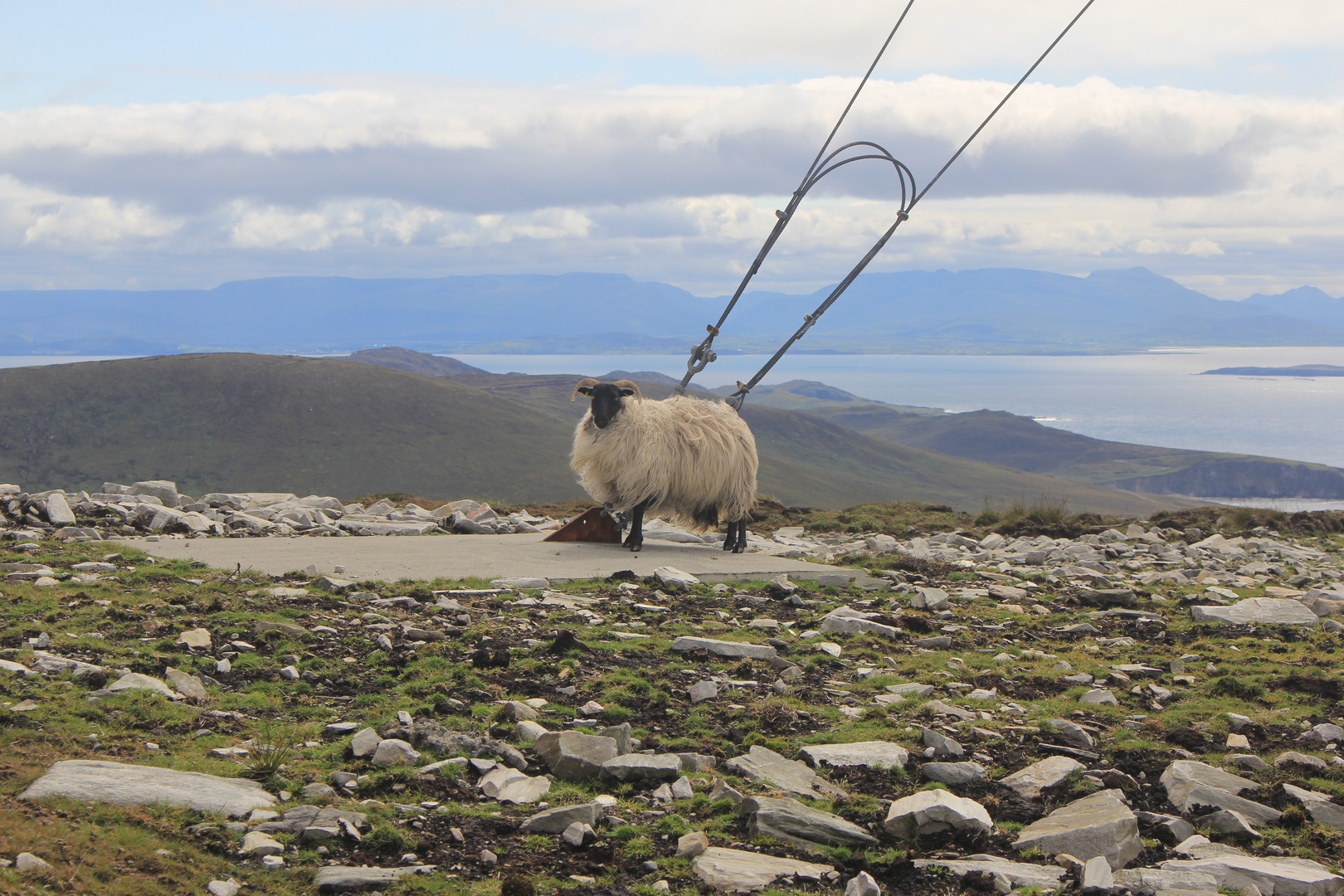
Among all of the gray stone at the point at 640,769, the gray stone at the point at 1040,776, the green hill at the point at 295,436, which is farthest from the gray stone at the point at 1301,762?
the green hill at the point at 295,436

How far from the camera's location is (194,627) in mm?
7004

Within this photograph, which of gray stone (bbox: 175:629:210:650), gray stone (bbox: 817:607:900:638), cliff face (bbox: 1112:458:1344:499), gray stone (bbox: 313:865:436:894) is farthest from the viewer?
→ cliff face (bbox: 1112:458:1344:499)

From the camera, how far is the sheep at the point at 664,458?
1241 centimetres

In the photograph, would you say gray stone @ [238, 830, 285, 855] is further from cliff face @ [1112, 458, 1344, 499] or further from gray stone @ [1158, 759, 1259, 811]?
cliff face @ [1112, 458, 1344, 499]

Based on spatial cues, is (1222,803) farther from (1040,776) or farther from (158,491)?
(158,491)

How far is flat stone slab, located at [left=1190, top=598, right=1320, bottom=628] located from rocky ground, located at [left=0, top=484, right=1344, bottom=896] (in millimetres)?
53

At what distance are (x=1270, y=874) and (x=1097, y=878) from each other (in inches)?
30.4

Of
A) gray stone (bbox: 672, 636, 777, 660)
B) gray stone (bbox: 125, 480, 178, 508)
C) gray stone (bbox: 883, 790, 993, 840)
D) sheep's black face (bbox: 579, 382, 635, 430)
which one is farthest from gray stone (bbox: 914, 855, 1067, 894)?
gray stone (bbox: 125, 480, 178, 508)

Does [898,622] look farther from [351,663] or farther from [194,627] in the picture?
[194,627]

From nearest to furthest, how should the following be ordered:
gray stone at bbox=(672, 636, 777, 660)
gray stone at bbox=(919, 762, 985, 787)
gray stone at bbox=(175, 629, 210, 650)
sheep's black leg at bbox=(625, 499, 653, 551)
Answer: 1. gray stone at bbox=(919, 762, 985, 787)
2. gray stone at bbox=(175, 629, 210, 650)
3. gray stone at bbox=(672, 636, 777, 660)
4. sheep's black leg at bbox=(625, 499, 653, 551)

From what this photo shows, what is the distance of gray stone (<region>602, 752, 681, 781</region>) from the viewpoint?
492cm

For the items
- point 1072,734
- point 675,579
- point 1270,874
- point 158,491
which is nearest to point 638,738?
point 1072,734

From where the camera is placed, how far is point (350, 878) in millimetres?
3676

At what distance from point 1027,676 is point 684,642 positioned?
2.79 m
